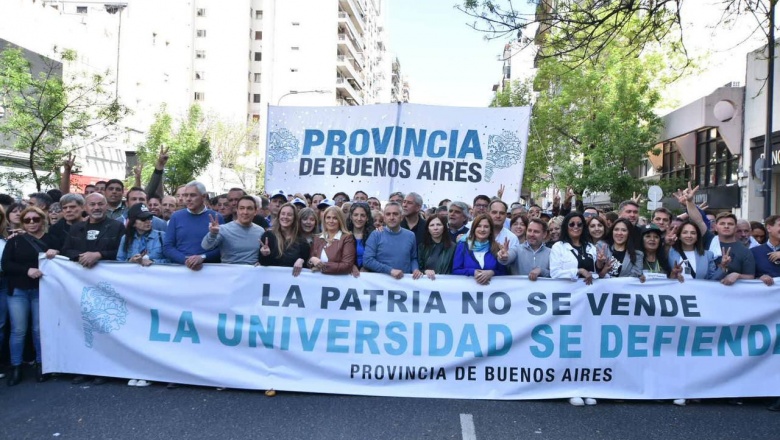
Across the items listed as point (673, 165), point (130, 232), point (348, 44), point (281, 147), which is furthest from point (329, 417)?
point (348, 44)

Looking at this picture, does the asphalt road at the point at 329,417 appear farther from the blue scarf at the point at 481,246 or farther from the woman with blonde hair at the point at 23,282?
the blue scarf at the point at 481,246

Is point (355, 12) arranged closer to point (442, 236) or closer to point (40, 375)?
point (442, 236)

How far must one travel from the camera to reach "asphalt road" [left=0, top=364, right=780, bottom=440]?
5004mm

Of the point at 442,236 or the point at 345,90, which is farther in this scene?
the point at 345,90

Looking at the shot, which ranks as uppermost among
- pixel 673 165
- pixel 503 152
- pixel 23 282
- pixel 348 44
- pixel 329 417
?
pixel 348 44

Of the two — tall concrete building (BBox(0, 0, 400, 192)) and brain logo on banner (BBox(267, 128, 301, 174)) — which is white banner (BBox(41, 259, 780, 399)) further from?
tall concrete building (BBox(0, 0, 400, 192))

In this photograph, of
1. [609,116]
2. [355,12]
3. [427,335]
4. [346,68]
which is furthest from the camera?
[355,12]

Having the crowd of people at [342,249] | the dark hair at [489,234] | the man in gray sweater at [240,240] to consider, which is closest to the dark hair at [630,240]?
the crowd of people at [342,249]

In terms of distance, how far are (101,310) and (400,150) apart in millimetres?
4568

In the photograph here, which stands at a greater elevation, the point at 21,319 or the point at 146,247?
the point at 146,247

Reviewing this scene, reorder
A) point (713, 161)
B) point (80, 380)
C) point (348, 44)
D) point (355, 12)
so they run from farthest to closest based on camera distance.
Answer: point (355, 12)
point (348, 44)
point (713, 161)
point (80, 380)

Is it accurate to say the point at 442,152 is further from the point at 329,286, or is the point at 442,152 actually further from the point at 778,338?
the point at 778,338

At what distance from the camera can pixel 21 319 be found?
641 centimetres

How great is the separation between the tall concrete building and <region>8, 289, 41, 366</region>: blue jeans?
21.9 meters
